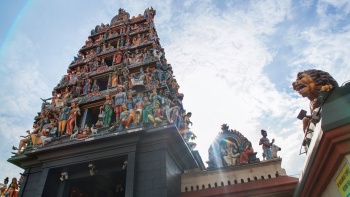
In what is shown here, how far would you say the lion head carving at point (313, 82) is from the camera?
22.4ft

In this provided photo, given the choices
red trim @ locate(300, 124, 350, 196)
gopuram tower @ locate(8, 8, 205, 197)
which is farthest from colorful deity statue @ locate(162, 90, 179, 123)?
red trim @ locate(300, 124, 350, 196)

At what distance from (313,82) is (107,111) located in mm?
9796

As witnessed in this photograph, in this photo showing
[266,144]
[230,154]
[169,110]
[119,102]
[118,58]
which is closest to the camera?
[266,144]

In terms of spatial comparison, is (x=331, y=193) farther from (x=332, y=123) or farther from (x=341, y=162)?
(x=332, y=123)

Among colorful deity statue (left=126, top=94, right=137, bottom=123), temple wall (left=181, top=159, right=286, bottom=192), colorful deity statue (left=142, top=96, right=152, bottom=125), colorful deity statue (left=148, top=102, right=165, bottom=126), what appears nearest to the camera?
temple wall (left=181, top=159, right=286, bottom=192)

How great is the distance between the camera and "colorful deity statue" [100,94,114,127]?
13.1 m

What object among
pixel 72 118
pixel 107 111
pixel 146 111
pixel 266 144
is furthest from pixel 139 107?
pixel 266 144

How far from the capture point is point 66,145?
11.3m

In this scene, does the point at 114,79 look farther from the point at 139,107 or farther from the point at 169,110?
the point at 169,110

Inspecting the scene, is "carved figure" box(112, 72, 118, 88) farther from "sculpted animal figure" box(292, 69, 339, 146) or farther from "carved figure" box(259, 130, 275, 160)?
"sculpted animal figure" box(292, 69, 339, 146)

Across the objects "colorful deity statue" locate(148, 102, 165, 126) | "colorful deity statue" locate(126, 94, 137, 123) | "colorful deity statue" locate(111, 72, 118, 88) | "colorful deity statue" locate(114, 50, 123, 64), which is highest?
"colorful deity statue" locate(114, 50, 123, 64)

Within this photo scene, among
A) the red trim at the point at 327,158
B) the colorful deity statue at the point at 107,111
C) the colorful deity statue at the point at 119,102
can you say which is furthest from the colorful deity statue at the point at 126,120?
the red trim at the point at 327,158

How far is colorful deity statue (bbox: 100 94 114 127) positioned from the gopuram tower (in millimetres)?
48

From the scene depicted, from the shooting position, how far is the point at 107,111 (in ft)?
44.7
